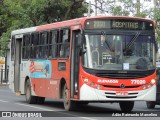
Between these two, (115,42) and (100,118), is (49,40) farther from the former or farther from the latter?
(100,118)

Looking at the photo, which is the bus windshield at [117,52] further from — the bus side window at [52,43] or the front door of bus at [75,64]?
the bus side window at [52,43]

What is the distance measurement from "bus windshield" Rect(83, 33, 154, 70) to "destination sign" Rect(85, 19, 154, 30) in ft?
0.99

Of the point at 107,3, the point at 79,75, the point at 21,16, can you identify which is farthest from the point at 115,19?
the point at 21,16

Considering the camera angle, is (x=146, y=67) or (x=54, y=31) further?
(x=54, y=31)

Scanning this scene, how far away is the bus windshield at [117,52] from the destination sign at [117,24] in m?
0.30

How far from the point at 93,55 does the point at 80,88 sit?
3.62 ft

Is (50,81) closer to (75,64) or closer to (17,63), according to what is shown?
(75,64)

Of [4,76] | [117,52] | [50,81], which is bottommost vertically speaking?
[4,76]

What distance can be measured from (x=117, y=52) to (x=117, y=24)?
981 mm

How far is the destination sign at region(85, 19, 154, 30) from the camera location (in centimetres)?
1798

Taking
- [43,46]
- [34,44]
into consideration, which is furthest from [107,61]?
[34,44]

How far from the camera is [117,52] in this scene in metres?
17.7

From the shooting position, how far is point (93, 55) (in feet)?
57.7

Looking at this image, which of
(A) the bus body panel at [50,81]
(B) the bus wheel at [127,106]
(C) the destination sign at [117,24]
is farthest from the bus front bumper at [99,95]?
(C) the destination sign at [117,24]
